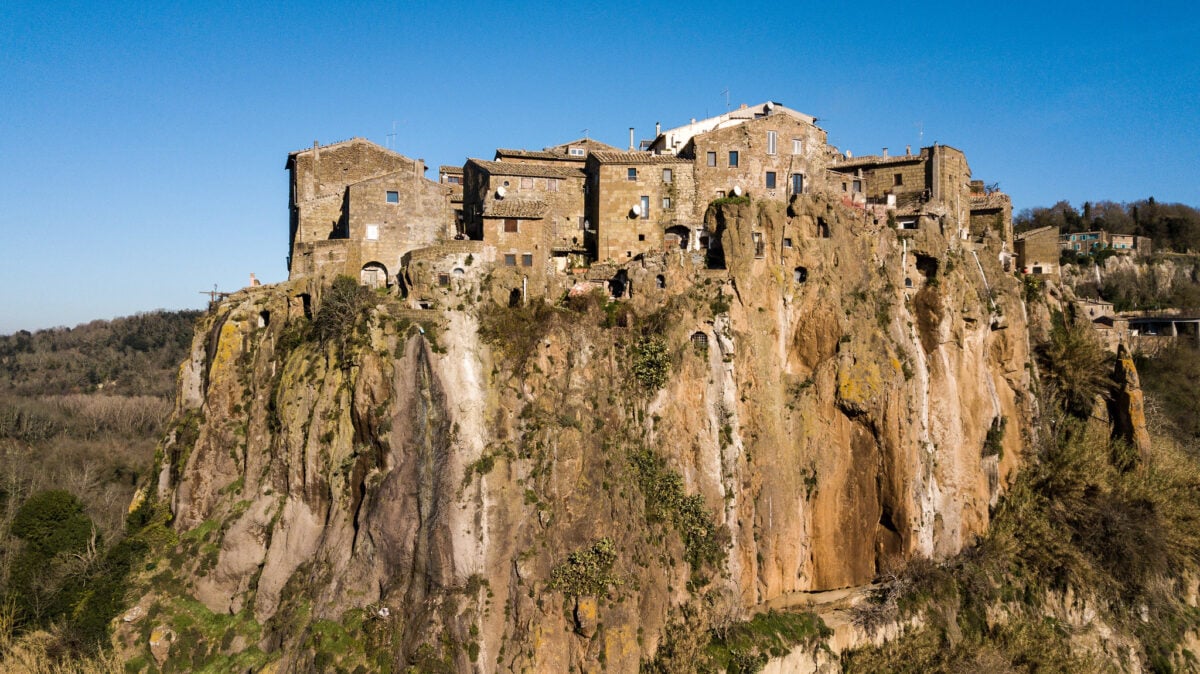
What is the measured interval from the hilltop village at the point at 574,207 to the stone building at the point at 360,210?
54 millimetres

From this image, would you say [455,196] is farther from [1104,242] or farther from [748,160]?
[1104,242]

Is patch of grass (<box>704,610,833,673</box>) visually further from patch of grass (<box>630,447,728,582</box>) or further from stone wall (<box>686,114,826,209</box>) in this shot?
stone wall (<box>686,114,826,209</box>)

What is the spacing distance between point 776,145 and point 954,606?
23672 millimetres

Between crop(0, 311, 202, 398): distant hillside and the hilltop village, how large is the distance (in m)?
58.1

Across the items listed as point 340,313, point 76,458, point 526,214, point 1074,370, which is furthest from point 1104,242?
point 76,458

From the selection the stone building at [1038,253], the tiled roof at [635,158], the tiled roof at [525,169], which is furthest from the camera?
the stone building at [1038,253]

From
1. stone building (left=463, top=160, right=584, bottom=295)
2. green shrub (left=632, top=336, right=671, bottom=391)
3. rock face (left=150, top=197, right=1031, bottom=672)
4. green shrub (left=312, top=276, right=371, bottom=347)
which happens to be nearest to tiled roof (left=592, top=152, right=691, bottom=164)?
stone building (left=463, top=160, right=584, bottom=295)

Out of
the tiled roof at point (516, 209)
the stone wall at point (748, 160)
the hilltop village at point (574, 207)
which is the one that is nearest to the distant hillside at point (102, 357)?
the hilltop village at point (574, 207)

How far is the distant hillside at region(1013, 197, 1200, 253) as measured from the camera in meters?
90.5

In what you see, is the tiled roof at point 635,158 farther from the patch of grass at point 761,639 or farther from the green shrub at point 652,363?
the patch of grass at point 761,639

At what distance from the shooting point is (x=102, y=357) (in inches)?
4225

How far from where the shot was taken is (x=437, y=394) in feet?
118

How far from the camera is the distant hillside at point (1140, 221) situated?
90.5 m

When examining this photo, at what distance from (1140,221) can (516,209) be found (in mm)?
80237
